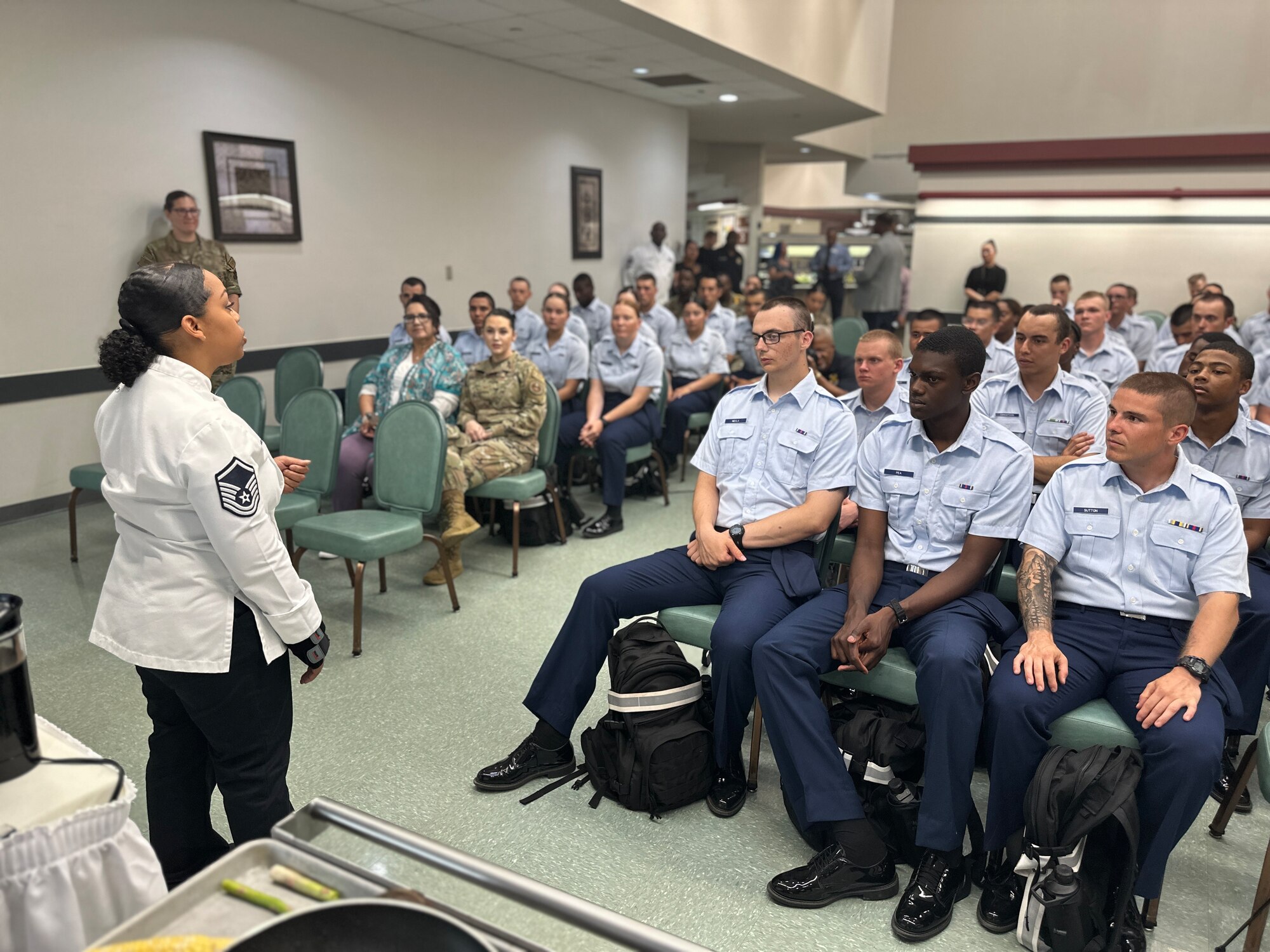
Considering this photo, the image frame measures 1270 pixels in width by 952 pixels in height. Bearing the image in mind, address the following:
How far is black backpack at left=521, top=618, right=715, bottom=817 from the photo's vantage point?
99.8 inches

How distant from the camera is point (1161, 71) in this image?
33.3 feet

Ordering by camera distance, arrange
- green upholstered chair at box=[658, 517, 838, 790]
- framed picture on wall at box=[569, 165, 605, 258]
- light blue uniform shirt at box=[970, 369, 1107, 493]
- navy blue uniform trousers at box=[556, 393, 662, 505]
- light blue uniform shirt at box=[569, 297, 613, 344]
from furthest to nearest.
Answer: framed picture on wall at box=[569, 165, 605, 258] < light blue uniform shirt at box=[569, 297, 613, 344] < navy blue uniform trousers at box=[556, 393, 662, 505] < light blue uniform shirt at box=[970, 369, 1107, 493] < green upholstered chair at box=[658, 517, 838, 790]

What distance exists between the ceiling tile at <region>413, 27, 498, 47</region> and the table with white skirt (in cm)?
733

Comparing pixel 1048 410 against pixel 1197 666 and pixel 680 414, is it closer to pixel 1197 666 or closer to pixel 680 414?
pixel 1197 666

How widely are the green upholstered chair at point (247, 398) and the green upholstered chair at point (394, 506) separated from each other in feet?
2.67

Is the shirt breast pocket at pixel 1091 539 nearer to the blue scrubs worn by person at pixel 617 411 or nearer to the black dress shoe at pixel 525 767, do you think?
the black dress shoe at pixel 525 767

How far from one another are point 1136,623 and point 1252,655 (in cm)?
64

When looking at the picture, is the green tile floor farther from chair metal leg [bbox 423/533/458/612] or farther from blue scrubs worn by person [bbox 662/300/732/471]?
blue scrubs worn by person [bbox 662/300/732/471]

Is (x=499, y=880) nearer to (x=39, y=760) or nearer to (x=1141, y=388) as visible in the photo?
(x=39, y=760)

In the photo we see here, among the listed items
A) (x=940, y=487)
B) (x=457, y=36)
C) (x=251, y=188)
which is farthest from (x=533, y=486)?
(x=457, y=36)

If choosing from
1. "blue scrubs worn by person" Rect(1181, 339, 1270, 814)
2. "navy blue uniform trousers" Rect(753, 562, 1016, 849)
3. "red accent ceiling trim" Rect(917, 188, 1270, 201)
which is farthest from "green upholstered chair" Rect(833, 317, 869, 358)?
"navy blue uniform trousers" Rect(753, 562, 1016, 849)

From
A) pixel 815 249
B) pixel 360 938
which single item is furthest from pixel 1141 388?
pixel 815 249

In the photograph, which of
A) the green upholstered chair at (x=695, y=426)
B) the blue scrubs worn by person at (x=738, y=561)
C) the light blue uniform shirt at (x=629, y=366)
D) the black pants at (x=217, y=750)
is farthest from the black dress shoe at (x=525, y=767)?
the green upholstered chair at (x=695, y=426)

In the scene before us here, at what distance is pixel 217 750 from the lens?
6.09 feet
